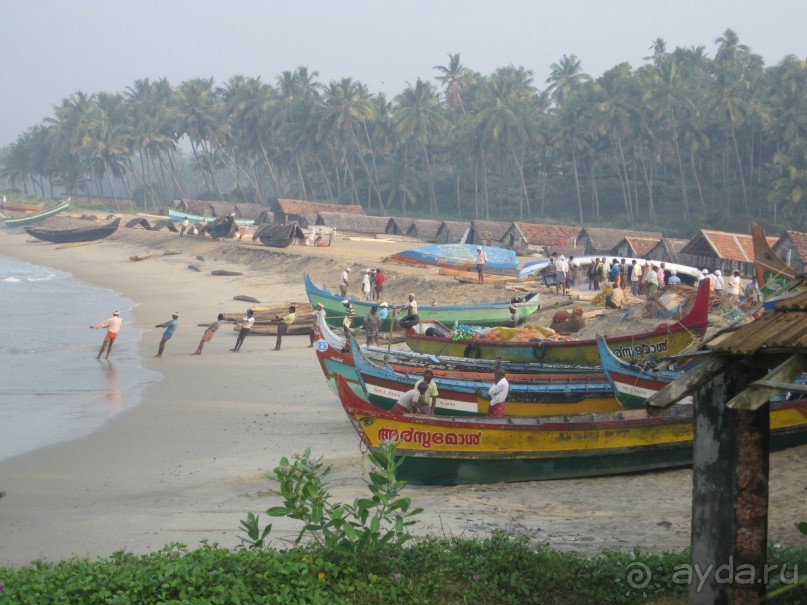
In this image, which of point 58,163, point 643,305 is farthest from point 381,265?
point 58,163

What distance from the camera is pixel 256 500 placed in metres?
11.3

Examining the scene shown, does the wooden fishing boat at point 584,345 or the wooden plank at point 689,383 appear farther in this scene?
the wooden fishing boat at point 584,345

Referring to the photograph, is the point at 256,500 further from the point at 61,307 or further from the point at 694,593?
the point at 61,307

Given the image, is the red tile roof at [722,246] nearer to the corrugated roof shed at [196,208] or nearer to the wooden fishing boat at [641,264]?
the wooden fishing boat at [641,264]

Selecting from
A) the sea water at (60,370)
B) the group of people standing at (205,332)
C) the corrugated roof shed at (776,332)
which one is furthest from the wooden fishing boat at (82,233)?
the corrugated roof shed at (776,332)

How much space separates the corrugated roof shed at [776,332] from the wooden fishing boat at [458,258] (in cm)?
3188

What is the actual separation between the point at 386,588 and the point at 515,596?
1.04 metres

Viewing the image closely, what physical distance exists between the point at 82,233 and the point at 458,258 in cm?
3636

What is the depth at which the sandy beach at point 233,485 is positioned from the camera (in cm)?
975

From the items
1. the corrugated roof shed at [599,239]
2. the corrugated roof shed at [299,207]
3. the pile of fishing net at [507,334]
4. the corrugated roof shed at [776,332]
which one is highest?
the corrugated roof shed at [776,332]

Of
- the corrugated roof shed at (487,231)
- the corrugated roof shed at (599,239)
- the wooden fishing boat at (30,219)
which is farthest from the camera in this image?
the wooden fishing boat at (30,219)

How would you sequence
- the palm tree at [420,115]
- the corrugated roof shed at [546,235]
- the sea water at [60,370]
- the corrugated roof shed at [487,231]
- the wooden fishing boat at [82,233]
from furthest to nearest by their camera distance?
the palm tree at [420,115], the wooden fishing boat at [82,233], the corrugated roof shed at [487,231], the corrugated roof shed at [546,235], the sea water at [60,370]

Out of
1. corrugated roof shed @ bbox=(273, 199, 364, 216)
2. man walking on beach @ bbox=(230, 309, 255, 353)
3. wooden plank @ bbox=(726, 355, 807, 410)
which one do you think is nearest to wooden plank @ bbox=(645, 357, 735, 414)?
wooden plank @ bbox=(726, 355, 807, 410)

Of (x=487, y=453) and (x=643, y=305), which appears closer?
(x=487, y=453)
